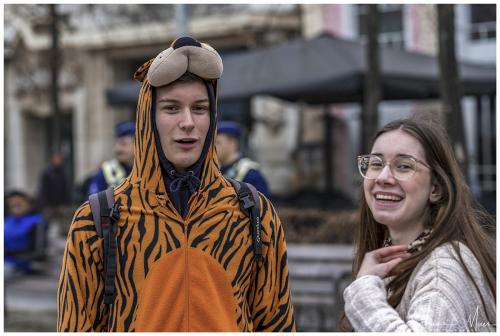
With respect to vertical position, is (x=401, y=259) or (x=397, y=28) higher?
(x=397, y=28)

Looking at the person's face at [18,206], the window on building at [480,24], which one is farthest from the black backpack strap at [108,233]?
the window on building at [480,24]

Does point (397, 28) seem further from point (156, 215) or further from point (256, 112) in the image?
point (156, 215)

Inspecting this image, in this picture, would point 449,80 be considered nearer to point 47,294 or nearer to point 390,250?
point 47,294

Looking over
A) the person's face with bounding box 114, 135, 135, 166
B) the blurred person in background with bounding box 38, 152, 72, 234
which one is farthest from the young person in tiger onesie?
the blurred person in background with bounding box 38, 152, 72, 234

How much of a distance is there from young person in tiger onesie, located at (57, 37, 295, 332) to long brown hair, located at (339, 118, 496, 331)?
36 cm

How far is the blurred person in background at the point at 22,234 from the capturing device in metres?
9.92

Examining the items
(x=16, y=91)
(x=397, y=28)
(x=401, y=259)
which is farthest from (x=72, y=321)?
(x=16, y=91)

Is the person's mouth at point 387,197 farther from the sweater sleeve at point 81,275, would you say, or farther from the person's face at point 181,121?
the sweater sleeve at point 81,275

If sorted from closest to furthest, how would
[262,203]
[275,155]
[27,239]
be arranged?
[262,203] < [27,239] < [275,155]

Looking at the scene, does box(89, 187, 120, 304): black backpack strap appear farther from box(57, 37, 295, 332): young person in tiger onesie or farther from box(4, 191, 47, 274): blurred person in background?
box(4, 191, 47, 274): blurred person in background

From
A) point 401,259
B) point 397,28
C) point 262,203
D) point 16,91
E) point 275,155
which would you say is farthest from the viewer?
point 16,91

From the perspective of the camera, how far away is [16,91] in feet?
77.0

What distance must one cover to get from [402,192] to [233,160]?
3.38 m

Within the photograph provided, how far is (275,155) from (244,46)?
330cm
